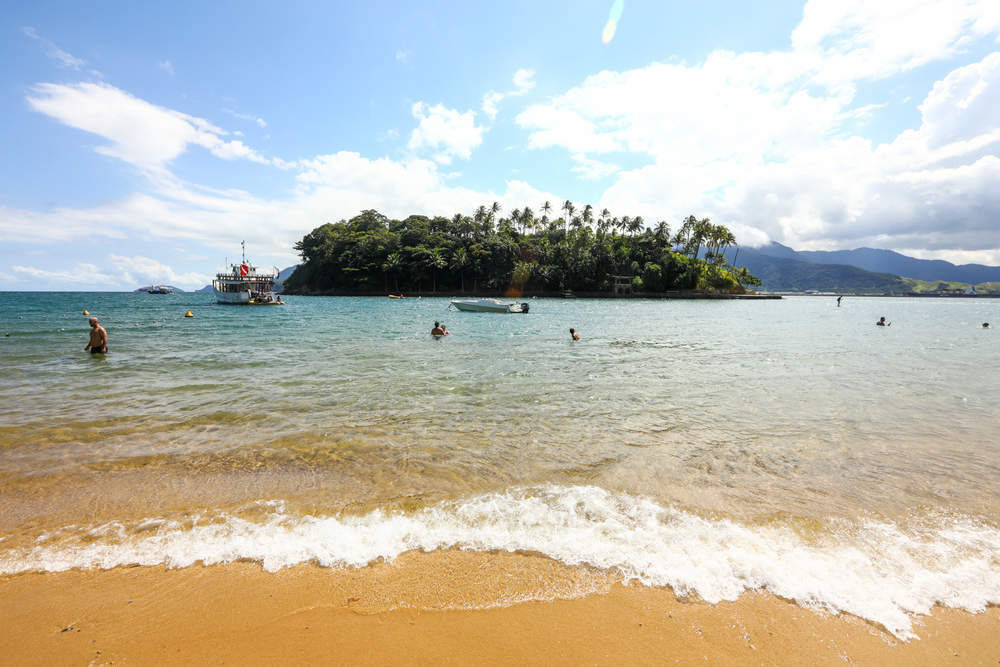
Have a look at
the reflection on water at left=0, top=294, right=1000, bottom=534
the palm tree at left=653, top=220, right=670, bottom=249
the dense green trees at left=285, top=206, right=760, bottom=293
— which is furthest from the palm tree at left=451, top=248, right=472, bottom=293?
the reflection on water at left=0, top=294, right=1000, bottom=534

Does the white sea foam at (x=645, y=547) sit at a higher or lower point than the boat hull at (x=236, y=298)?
lower

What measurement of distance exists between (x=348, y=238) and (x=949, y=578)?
141 m

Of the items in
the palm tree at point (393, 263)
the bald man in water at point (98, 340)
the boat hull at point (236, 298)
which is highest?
the palm tree at point (393, 263)

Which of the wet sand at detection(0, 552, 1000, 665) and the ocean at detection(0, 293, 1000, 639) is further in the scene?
the ocean at detection(0, 293, 1000, 639)

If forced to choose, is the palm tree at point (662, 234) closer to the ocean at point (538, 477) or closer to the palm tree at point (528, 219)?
the palm tree at point (528, 219)

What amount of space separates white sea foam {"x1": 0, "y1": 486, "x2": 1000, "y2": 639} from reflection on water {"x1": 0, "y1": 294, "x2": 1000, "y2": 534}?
46 centimetres

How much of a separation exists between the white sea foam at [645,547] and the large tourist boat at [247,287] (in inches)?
2715

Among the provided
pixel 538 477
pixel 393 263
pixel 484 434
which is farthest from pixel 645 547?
pixel 393 263

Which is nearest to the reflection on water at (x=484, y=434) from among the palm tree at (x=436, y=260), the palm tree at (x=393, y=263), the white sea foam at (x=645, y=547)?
the white sea foam at (x=645, y=547)

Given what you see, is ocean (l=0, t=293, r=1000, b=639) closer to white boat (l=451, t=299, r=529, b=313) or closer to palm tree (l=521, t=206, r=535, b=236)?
white boat (l=451, t=299, r=529, b=313)

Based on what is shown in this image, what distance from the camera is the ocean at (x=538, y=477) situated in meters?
3.96

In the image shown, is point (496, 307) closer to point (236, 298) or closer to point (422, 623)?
point (422, 623)

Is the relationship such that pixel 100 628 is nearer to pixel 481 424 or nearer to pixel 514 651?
pixel 514 651

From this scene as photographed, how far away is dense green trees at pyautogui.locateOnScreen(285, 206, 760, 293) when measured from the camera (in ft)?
372
